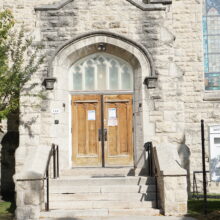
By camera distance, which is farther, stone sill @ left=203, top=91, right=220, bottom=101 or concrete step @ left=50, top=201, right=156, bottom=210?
stone sill @ left=203, top=91, right=220, bottom=101

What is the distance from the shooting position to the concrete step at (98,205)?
8.26 m

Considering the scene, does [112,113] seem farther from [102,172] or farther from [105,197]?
[105,197]

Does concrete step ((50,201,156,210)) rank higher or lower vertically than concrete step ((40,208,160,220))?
higher

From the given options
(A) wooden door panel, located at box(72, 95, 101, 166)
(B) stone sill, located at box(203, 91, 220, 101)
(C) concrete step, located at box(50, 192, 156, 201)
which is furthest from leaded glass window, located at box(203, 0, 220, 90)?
(C) concrete step, located at box(50, 192, 156, 201)

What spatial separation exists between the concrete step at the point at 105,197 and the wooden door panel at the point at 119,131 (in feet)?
6.87

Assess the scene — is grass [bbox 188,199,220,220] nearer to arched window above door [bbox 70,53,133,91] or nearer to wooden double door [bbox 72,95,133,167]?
wooden double door [bbox 72,95,133,167]

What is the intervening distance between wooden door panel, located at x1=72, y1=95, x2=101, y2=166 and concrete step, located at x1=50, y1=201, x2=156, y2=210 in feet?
7.70

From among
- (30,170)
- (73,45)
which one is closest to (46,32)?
(73,45)

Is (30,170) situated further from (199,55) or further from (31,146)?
(199,55)

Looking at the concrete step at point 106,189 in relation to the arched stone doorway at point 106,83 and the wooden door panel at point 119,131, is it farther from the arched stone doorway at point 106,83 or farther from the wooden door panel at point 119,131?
the wooden door panel at point 119,131

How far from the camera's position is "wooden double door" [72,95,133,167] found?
35.2ft

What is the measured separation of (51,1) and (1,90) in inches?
198

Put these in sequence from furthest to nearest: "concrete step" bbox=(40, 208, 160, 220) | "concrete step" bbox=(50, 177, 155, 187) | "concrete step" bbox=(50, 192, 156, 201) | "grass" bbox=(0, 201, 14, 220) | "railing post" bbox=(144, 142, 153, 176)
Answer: "railing post" bbox=(144, 142, 153, 176) < "concrete step" bbox=(50, 177, 155, 187) < "concrete step" bbox=(50, 192, 156, 201) < "grass" bbox=(0, 201, 14, 220) < "concrete step" bbox=(40, 208, 160, 220)

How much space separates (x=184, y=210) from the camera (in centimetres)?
783
